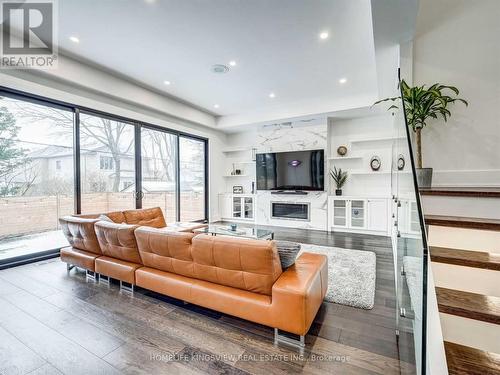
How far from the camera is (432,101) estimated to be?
2305 mm

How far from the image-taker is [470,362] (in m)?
1.23

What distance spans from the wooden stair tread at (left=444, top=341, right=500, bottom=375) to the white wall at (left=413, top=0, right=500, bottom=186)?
1799 mm

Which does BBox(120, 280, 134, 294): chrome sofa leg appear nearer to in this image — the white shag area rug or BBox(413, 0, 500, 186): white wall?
the white shag area rug

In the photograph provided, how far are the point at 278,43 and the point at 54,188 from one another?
4.24 metres

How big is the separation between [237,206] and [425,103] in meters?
5.65

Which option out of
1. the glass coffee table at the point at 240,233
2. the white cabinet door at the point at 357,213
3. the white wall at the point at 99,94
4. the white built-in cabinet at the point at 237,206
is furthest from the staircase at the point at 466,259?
the white built-in cabinet at the point at 237,206

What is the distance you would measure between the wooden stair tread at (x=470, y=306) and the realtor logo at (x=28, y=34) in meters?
4.51

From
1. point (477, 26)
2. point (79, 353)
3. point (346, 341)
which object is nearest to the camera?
point (79, 353)

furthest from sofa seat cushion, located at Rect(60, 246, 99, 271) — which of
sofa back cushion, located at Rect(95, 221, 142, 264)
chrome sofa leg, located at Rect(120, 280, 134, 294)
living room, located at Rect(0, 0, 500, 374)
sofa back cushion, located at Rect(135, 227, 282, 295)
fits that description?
sofa back cushion, located at Rect(135, 227, 282, 295)

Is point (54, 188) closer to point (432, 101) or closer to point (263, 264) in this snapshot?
point (263, 264)

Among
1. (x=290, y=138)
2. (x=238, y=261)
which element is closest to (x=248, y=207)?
(x=290, y=138)

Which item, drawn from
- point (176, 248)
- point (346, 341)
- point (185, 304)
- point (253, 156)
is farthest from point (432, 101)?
point (253, 156)

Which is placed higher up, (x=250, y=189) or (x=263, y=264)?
(x=250, y=189)

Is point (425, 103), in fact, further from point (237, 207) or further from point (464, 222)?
point (237, 207)
